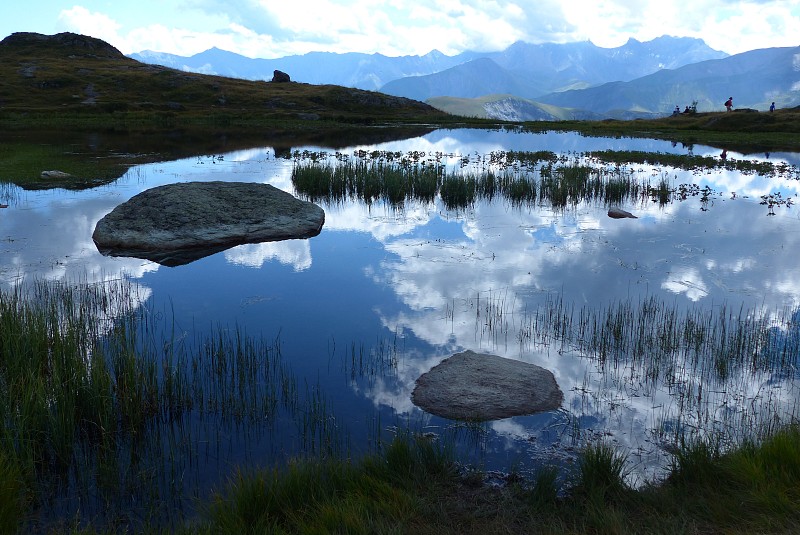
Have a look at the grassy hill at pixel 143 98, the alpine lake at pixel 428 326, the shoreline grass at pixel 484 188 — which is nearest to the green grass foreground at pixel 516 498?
the alpine lake at pixel 428 326

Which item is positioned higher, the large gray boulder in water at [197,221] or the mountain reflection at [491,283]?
the large gray boulder in water at [197,221]

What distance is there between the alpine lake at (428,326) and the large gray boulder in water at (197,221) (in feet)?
2.55

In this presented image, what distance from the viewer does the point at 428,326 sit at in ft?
41.8

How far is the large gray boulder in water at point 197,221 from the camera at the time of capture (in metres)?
18.6

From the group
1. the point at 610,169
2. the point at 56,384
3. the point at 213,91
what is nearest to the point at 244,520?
the point at 56,384

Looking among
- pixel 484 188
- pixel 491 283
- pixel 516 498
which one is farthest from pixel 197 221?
pixel 516 498

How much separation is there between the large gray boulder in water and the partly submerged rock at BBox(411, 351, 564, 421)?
1060 centimetres

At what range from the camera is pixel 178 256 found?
712 inches

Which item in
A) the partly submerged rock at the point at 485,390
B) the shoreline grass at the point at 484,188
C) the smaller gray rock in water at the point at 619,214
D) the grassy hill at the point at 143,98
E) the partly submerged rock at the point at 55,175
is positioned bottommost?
the partly submerged rock at the point at 485,390

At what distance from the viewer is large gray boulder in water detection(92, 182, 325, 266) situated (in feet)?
60.9

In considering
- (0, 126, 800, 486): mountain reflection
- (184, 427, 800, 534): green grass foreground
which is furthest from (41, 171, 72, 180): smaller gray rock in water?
(184, 427, 800, 534): green grass foreground

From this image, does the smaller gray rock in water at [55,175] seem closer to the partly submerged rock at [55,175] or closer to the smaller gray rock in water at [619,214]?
the partly submerged rock at [55,175]

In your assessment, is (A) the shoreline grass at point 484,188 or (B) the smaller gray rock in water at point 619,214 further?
(A) the shoreline grass at point 484,188

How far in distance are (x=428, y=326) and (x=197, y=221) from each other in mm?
10608
